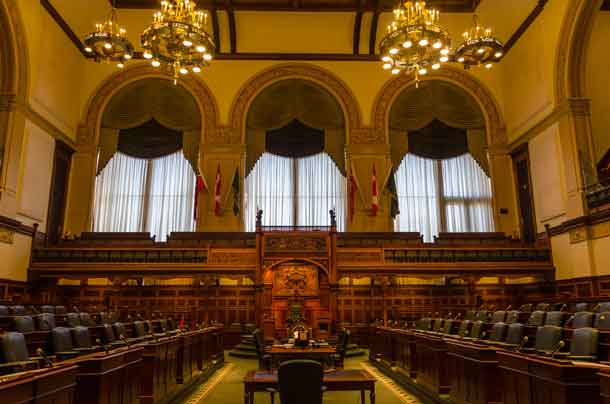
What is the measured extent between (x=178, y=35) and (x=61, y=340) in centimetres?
632

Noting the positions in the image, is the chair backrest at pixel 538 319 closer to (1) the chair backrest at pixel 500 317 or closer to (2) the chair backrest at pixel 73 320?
(1) the chair backrest at pixel 500 317

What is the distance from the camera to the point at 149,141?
18125mm

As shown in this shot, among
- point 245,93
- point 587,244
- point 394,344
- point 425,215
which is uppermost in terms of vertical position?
point 245,93

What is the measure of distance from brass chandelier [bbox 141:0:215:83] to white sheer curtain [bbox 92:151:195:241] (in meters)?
8.38

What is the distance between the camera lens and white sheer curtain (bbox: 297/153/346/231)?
1764 centimetres

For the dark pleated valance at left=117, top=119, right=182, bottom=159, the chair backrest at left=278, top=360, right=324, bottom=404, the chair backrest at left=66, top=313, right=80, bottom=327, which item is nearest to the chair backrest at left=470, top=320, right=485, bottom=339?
the chair backrest at left=278, top=360, right=324, bottom=404

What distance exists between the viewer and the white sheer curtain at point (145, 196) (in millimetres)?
17219

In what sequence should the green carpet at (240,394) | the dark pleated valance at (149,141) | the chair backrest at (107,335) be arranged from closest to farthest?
the chair backrest at (107,335) → the green carpet at (240,394) → the dark pleated valance at (149,141)

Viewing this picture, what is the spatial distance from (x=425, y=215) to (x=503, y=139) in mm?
4007

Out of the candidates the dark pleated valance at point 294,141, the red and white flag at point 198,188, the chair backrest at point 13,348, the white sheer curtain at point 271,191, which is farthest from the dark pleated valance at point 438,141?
the chair backrest at point 13,348

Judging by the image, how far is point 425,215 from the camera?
58.1 ft

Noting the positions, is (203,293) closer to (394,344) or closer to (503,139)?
(394,344)

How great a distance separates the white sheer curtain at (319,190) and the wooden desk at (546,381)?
13.4 m

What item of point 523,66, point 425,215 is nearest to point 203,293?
point 425,215
